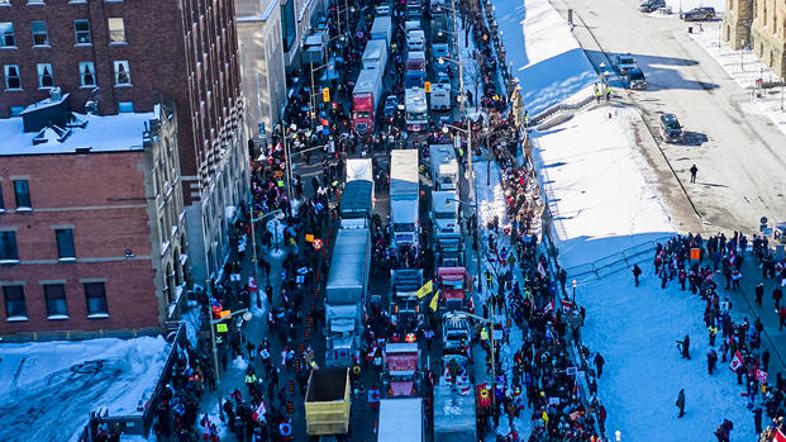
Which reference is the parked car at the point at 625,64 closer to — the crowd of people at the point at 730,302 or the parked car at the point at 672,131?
the parked car at the point at 672,131

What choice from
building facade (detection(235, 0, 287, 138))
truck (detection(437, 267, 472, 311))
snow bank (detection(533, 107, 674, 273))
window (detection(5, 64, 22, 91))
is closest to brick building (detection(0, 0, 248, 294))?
window (detection(5, 64, 22, 91))

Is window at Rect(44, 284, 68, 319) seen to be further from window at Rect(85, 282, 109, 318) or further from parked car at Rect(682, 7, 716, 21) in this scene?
parked car at Rect(682, 7, 716, 21)

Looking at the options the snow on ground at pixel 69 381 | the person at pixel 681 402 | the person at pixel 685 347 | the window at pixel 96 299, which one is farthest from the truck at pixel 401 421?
the window at pixel 96 299

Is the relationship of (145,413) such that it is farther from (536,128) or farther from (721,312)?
(536,128)

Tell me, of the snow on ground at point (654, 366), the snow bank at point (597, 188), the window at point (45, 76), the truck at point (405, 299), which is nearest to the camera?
the snow on ground at point (654, 366)

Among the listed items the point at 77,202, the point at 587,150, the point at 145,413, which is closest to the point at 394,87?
the point at 587,150

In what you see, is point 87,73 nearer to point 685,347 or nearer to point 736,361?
point 685,347
